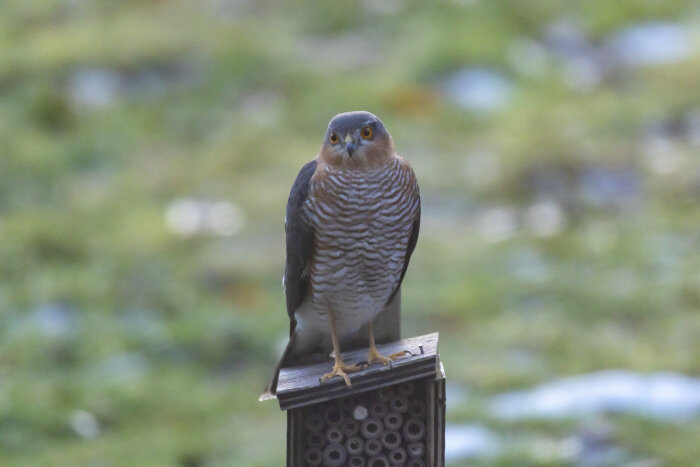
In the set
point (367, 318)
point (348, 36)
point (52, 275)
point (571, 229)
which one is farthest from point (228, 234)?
point (367, 318)

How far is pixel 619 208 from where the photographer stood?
35.3 ft

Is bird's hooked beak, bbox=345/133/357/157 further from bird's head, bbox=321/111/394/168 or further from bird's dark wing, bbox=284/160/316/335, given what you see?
bird's dark wing, bbox=284/160/316/335

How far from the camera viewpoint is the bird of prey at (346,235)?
470 centimetres

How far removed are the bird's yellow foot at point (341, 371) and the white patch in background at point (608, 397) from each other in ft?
11.5

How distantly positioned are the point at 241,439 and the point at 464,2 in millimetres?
7560

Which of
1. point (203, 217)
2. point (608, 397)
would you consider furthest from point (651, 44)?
point (608, 397)

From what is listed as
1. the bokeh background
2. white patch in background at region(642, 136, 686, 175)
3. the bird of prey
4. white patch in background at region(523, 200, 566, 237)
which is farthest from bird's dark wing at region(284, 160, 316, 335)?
white patch in background at region(642, 136, 686, 175)

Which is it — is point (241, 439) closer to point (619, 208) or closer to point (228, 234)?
point (228, 234)

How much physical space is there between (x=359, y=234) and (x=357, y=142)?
386 mm

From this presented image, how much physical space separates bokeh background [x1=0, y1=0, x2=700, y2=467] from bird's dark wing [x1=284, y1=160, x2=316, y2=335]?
2782 millimetres

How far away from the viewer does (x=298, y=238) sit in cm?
491

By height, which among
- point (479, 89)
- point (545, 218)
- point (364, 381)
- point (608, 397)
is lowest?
point (364, 381)

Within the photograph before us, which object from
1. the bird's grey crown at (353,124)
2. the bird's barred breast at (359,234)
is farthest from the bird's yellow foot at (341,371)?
the bird's grey crown at (353,124)

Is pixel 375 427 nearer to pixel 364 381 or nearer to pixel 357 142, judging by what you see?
pixel 364 381
